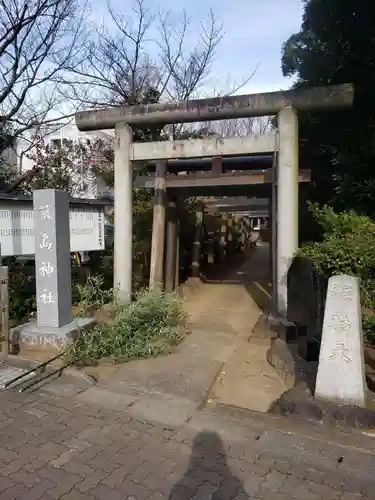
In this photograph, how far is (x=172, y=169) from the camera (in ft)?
36.5

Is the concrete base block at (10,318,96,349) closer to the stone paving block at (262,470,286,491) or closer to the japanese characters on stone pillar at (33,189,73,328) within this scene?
the japanese characters on stone pillar at (33,189,73,328)

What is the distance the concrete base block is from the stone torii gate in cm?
202

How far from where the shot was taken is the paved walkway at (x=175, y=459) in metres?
2.84

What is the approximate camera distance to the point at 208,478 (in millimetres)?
2971

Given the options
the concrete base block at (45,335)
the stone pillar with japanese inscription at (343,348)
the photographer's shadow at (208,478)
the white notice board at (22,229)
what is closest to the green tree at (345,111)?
the stone pillar with japanese inscription at (343,348)

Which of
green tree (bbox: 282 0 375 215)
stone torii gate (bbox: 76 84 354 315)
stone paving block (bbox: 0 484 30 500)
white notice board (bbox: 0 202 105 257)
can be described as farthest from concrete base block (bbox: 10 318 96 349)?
green tree (bbox: 282 0 375 215)

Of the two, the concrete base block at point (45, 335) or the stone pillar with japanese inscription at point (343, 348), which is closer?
the stone pillar with japanese inscription at point (343, 348)

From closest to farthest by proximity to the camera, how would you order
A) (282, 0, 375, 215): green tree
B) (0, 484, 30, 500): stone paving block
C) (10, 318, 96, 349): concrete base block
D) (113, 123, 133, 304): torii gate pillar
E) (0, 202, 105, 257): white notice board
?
1. (0, 484, 30, 500): stone paving block
2. (10, 318, 96, 349): concrete base block
3. (0, 202, 105, 257): white notice board
4. (282, 0, 375, 215): green tree
5. (113, 123, 133, 304): torii gate pillar

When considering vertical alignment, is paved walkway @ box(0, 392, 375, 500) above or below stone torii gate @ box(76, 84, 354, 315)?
below

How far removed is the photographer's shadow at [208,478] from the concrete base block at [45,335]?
284cm

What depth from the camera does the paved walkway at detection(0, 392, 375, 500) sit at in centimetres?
284

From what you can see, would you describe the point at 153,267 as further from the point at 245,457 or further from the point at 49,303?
the point at 245,457

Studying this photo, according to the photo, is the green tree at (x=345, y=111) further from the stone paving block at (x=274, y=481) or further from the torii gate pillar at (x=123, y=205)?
the stone paving block at (x=274, y=481)

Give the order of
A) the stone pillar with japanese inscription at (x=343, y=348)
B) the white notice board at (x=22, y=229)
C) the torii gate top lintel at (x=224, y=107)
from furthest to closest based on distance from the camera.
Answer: the torii gate top lintel at (x=224, y=107)
the white notice board at (x=22, y=229)
the stone pillar with japanese inscription at (x=343, y=348)
